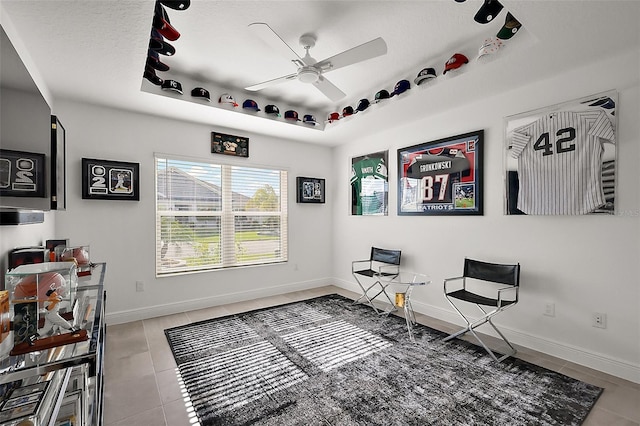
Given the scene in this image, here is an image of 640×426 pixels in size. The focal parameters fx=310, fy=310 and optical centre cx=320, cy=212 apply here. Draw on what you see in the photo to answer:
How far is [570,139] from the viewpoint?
268 cm

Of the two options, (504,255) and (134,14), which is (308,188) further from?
(134,14)

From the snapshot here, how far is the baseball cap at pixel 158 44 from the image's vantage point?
2338mm

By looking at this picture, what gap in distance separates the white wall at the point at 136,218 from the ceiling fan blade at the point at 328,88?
6.48 ft

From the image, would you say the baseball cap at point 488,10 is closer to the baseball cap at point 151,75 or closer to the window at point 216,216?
the baseball cap at point 151,75

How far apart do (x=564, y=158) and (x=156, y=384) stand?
12.6ft

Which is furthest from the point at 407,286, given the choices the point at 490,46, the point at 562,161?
the point at 490,46

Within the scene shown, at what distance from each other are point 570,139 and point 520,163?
42 cm

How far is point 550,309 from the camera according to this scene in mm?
2830

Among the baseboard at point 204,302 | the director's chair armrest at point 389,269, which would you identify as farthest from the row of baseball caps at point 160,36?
the director's chair armrest at point 389,269

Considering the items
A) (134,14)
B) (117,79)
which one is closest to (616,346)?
(134,14)

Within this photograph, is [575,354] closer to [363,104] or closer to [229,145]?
[363,104]

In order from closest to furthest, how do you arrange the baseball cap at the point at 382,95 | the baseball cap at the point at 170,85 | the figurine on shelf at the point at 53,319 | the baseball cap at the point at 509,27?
the figurine on shelf at the point at 53,319 → the baseball cap at the point at 509,27 → the baseball cap at the point at 170,85 → the baseball cap at the point at 382,95

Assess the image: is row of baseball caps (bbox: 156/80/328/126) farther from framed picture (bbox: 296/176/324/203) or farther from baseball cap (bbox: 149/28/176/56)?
framed picture (bbox: 296/176/324/203)

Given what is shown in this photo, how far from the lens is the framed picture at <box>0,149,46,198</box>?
3.88 ft
